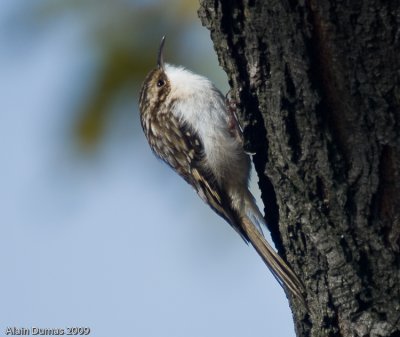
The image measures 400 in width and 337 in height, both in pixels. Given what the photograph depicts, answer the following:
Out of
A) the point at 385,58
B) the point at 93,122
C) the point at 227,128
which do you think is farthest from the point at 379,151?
the point at 227,128

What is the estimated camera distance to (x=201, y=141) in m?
3.40

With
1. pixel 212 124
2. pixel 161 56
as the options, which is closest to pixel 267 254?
pixel 212 124

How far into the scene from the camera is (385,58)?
180 centimetres

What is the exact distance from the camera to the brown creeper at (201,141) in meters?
3.19

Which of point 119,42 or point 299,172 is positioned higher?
point 119,42

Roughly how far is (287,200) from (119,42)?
42.0 inches

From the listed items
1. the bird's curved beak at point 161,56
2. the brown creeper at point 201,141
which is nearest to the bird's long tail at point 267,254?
the brown creeper at point 201,141

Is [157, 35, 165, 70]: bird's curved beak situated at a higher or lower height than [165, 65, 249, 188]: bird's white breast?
higher

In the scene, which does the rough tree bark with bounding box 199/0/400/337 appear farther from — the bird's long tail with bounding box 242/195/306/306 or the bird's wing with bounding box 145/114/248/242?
the bird's wing with bounding box 145/114/248/242

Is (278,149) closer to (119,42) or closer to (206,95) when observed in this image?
(119,42)

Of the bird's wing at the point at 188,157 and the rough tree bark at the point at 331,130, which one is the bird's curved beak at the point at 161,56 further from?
the rough tree bark at the point at 331,130

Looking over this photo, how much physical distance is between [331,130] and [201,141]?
→ 151 cm

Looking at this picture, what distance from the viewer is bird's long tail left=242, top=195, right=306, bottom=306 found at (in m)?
2.26

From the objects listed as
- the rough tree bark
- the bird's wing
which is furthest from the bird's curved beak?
the rough tree bark
